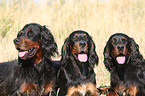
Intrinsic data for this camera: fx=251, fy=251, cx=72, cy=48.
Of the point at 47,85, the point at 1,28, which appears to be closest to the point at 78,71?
the point at 47,85

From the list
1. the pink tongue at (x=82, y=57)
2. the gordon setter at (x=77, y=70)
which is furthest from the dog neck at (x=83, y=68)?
the pink tongue at (x=82, y=57)

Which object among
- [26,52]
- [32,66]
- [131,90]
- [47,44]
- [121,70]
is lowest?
[131,90]

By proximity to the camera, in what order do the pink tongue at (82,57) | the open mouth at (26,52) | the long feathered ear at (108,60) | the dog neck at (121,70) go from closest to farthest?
the open mouth at (26,52) < the pink tongue at (82,57) < the dog neck at (121,70) < the long feathered ear at (108,60)

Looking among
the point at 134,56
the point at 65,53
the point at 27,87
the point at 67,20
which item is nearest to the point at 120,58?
the point at 134,56

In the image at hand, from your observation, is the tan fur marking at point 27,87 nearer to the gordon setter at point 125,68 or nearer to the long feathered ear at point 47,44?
the long feathered ear at point 47,44

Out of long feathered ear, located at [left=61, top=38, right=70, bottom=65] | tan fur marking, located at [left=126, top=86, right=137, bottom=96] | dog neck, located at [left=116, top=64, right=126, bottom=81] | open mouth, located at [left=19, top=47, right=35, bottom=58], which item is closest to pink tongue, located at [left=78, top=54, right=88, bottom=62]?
long feathered ear, located at [left=61, top=38, right=70, bottom=65]

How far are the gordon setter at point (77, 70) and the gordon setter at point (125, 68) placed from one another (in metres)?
0.41

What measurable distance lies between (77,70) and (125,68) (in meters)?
0.86

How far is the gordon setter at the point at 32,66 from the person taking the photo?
13.5 feet

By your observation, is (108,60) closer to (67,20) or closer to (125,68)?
(125,68)

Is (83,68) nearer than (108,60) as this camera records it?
Yes

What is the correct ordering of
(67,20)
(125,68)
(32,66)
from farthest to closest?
(67,20)
(125,68)
(32,66)

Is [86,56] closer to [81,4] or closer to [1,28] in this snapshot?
[1,28]

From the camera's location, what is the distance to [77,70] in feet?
14.2
